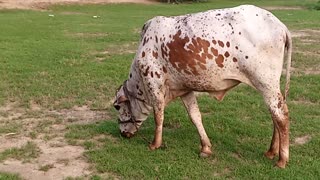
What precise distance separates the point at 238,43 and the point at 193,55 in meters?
0.57

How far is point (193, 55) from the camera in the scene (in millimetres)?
6277

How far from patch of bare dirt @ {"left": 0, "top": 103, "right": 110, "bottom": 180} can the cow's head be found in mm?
430

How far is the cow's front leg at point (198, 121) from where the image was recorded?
673cm

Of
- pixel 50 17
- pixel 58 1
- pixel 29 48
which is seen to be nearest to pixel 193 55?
pixel 29 48

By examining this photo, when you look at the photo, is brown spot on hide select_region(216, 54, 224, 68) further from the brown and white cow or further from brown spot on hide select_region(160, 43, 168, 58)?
brown spot on hide select_region(160, 43, 168, 58)

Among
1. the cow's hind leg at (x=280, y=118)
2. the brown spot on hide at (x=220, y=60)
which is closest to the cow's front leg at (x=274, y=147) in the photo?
the cow's hind leg at (x=280, y=118)

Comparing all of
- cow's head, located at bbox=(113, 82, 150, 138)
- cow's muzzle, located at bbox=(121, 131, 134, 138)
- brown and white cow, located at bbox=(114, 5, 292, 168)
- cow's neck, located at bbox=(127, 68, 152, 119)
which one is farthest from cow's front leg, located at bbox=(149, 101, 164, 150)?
cow's muzzle, located at bbox=(121, 131, 134, 138)

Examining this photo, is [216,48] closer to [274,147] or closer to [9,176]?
[274,147]

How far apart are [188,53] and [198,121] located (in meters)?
1.09

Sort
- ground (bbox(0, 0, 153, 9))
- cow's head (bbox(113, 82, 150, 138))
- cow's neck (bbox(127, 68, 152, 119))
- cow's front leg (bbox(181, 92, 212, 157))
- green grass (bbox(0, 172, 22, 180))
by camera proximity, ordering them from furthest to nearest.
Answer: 1. ground (bbox(0, 0, 153, 9))
2. cow's head (bbox(113, 82, 150, 138))
3. cow's neck (bbox(127, 68, 152, 119))
4. cow's front leg (bbox(181, 92, 212, 157))
5. green grass (bbox(0, 172, 22, 180))

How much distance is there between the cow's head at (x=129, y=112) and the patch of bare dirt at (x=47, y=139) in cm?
43

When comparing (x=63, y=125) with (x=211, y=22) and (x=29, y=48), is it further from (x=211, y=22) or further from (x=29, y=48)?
(x=29, y=48)

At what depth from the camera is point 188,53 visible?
6.31 meters

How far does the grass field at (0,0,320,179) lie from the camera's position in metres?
6.32
